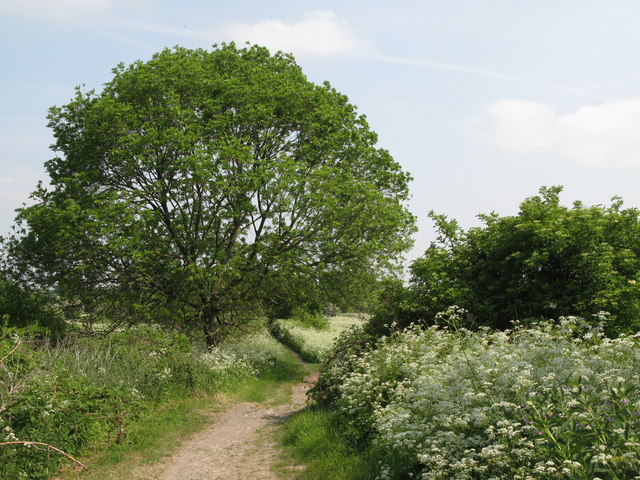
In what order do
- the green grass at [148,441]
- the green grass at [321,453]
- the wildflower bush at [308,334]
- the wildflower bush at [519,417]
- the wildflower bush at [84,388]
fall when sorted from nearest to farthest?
the wildflower bush at [519,417] → the green grass at [321,453] → the wildflower bush at [84,388] → the green grass at [148,441] → the wildflower bush at [308,334]

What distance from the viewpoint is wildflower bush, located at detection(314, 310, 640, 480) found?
14.7 ft

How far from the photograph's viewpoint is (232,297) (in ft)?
67.5

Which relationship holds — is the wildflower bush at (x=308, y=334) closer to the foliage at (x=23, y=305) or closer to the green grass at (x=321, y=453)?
the foliage at (x=23, y=305)

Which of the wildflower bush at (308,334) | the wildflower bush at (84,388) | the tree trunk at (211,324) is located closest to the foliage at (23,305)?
the tree trunk at (211,324)

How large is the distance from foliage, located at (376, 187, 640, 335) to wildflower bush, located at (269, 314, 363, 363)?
10052 mm

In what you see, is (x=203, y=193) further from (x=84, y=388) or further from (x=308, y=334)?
(x=308, y=334)

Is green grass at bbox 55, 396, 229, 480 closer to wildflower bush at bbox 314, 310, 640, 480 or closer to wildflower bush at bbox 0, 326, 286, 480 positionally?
wildflower bush at bbox 0, 326, 286, 480

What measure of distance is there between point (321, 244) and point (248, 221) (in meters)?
2.85

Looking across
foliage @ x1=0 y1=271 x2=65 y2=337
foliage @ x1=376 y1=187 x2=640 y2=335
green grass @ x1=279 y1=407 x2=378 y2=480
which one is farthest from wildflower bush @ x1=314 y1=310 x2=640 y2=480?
foliage @ x1=0 y1=271 x2=65 y2=337

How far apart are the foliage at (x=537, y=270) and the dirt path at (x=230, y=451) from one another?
4.17m

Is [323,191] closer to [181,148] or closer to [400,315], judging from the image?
[181,148]

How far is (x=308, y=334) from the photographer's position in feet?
105

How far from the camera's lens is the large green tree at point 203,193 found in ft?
59.2

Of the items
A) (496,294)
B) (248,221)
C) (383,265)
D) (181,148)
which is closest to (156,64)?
(181,148)
